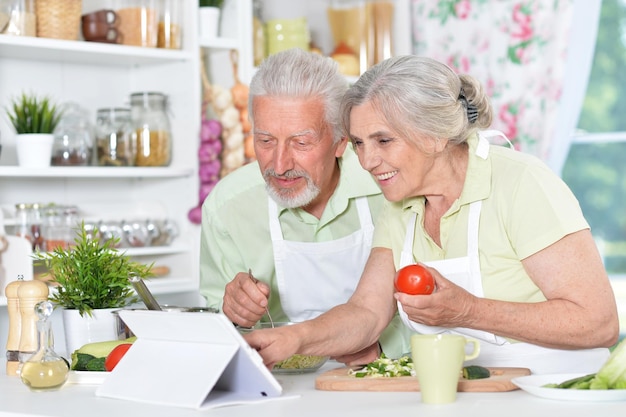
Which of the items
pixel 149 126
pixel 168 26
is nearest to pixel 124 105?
pixel 149 126

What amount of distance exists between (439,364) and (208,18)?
2.29m

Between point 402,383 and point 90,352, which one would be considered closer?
point 402,383

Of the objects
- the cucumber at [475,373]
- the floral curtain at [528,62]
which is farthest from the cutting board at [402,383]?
the floral curtain at [528,62]

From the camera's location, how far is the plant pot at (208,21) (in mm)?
3635

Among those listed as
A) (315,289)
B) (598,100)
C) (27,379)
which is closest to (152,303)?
(27,379)

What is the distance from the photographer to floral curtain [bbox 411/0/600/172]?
4.00m

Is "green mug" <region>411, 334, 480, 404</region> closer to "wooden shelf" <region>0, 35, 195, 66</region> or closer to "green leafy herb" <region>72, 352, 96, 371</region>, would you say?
"green leafy herb" <region>72, 352, 96, 371</region>

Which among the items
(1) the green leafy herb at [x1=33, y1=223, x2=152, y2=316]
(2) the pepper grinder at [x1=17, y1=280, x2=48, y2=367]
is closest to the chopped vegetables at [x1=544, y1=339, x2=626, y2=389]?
(1) the green leafy herb at [x1=33, y1=223, x2=152, y2=316]

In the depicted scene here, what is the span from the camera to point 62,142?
3361mm

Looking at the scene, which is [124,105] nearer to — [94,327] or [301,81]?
[301,81]

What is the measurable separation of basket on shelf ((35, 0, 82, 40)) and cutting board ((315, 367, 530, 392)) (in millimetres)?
1870

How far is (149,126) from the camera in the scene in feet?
11.6

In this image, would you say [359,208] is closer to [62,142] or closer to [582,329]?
[582,329]

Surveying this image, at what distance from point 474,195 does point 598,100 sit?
2231mm
